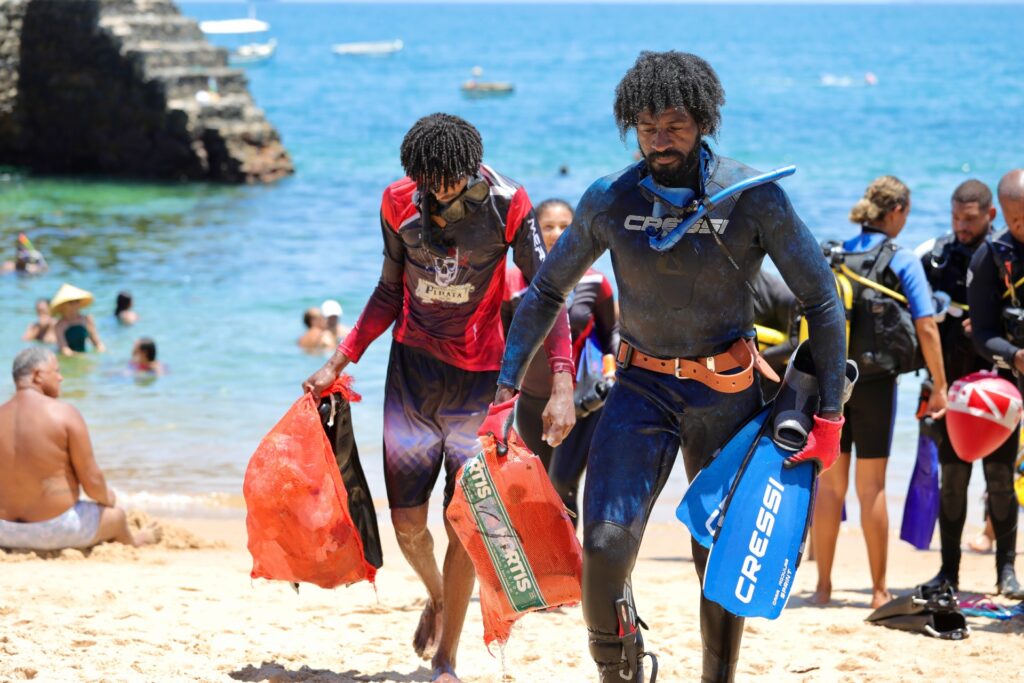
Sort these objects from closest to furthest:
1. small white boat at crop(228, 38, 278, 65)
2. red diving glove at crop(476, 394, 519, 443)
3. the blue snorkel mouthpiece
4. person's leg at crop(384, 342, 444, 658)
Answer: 1. the blue snorkel mouthpiece
2. red diving glove at crop(476, 394, 519, 443)
3. person's leg at crop(384, 342, 444, 658)
4. small white boat at crop(228, 38, 278, 65)

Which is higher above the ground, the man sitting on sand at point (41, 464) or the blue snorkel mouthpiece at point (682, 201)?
the blue snorkel mouthpiece at point (682, 201)

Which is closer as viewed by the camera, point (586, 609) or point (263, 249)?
point (586, 609)

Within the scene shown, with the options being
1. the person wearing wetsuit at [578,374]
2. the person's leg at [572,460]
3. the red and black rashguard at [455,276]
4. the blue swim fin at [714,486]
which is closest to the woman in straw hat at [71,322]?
the person wearing wetsuit at [578,374]

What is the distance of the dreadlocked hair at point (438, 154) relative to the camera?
15.2 ft

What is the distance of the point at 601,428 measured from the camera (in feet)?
13.3

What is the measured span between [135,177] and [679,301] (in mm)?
27794

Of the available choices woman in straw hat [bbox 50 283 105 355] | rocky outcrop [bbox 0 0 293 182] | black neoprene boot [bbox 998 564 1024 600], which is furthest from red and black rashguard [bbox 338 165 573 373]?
rocky outcrop [bbox 0 0 293 182]

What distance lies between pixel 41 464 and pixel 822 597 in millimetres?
4038

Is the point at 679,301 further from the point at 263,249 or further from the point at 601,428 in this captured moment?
the point at 263,249

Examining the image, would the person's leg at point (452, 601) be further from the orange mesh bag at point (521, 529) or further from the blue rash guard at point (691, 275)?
the blue rash guard at point (691, 275)

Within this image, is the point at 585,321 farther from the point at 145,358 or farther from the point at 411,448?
the point at 145,358

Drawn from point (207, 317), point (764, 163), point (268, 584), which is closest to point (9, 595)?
point (268, 584)

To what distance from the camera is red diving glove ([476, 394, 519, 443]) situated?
4141mm

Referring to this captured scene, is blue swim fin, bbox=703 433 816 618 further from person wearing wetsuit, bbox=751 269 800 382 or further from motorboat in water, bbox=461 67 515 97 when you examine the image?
motorboat in water, bbox=461 67 515 97
